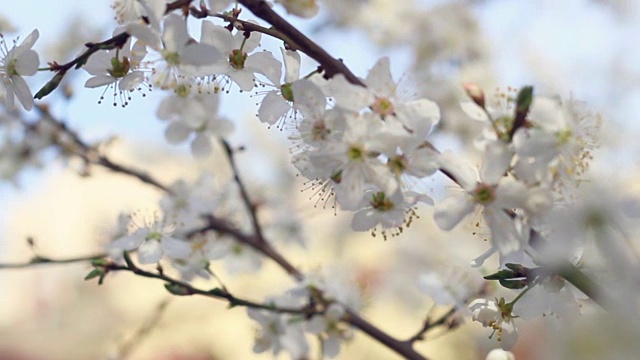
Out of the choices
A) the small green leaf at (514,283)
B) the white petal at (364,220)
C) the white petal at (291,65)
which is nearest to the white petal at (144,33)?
the white petal at (291,65)

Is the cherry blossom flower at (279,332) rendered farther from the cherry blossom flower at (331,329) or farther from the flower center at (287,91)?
the flower center at (287,91)

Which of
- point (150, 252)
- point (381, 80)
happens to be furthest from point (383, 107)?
point (150, 252)

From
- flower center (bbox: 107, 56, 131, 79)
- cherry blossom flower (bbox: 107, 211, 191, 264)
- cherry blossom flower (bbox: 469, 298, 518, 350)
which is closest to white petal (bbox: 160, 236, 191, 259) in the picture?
cherry blossom flower (bbox: 107, 211, 191, 264)

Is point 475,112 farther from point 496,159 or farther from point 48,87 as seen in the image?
point 48,87

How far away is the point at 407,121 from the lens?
0.60 meters

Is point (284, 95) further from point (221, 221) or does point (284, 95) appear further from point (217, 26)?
point (221, 221)

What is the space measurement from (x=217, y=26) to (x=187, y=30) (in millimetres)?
45

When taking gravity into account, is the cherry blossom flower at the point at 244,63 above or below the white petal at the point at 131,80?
above

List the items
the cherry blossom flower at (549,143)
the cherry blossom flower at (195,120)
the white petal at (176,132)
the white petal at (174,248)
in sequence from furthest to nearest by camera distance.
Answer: the white petal at (176,132), the cherry blossom flower at (195,120), the white petal at (174,248), the cherry blossom flower at (549,143)

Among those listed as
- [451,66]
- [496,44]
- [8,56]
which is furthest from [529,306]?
[496,44]

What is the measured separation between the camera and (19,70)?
0.69 m

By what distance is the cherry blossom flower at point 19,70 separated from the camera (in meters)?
0.68

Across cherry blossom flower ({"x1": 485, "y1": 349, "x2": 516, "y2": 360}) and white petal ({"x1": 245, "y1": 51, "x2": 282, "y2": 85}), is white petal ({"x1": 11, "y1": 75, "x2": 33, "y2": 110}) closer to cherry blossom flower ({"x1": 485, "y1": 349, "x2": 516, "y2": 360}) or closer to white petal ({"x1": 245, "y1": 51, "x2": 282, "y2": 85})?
white petal ({"x1": 245, "y1": 51, "x2": 282, "y2": 85})

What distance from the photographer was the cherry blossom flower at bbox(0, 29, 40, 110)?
680 mm
